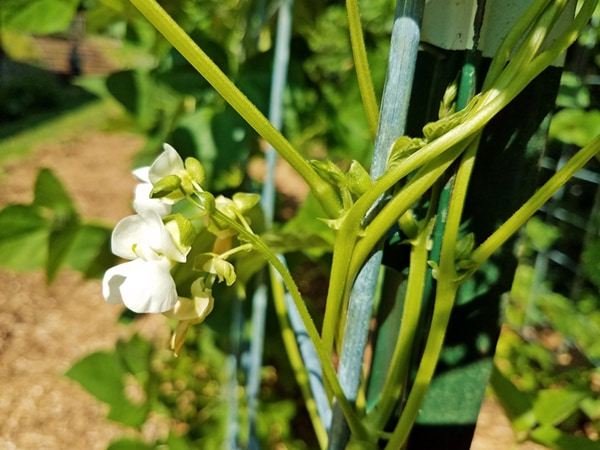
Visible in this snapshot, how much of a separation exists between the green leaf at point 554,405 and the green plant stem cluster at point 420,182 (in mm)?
209

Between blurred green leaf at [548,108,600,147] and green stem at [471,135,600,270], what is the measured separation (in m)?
0.38

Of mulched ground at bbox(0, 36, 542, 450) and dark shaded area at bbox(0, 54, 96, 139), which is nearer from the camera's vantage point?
mulched ground at bbox(0, 36, 542, 450)

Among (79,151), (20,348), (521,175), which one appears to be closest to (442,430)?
(521,175)

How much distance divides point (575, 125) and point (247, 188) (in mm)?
383

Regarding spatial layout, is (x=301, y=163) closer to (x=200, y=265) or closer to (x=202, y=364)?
(x=200, y=265)

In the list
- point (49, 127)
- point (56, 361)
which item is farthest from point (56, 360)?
point (49, 127)

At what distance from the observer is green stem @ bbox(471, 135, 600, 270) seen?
0.81 ft

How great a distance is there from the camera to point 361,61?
0.27 meters

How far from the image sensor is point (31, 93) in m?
5.52

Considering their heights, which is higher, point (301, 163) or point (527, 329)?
point (301, 163)

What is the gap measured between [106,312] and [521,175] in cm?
170

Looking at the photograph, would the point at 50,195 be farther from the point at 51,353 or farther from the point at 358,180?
the point at 51,353

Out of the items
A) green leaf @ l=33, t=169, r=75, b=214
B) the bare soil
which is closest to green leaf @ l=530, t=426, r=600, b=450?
green leaf @ l=33, t=169, r=75, b=214

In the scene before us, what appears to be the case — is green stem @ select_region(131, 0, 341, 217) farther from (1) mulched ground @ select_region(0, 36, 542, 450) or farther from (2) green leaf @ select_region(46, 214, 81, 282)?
(1) mulched ground @ select_region(0, 36, 542, 450)
